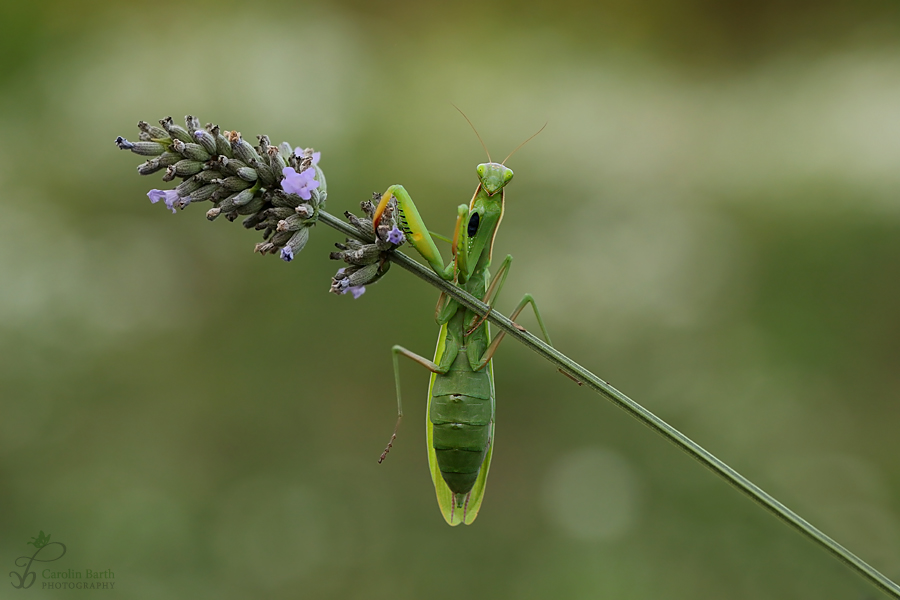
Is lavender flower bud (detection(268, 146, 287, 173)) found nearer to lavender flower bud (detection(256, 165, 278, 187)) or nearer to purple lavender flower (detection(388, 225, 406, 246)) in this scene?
lavender flower bud (detection(256, 165, 278, 187))

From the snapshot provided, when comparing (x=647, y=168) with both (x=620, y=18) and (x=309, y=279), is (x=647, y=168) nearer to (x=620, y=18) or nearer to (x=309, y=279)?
(x=620, y=18)

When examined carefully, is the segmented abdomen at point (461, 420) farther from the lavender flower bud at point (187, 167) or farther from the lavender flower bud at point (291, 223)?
the lavender flower bud at point (187, 167)

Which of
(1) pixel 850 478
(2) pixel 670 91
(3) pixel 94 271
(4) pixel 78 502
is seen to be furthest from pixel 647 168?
(4) pixel 78 502

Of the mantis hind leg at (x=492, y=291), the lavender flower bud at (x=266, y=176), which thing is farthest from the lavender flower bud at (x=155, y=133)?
the mantis hind leg at (x=492, y=291)

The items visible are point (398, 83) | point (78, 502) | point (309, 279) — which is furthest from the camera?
point (398, 83)

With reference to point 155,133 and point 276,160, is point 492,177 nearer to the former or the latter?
point 276,160

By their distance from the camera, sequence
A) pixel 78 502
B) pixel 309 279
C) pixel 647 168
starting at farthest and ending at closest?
pixel 647 168, pixel 309 279, pixel 78 502

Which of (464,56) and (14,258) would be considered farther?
(464,56)
